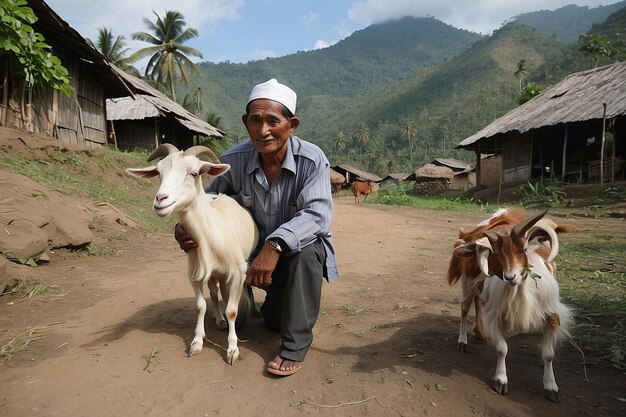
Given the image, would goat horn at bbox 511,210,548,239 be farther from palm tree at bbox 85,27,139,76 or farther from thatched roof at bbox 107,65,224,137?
palm tree at bbox 85,27,139,76

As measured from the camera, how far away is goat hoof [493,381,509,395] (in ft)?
7.77

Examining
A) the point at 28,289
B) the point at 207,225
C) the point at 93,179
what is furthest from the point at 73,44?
the point at 207,225

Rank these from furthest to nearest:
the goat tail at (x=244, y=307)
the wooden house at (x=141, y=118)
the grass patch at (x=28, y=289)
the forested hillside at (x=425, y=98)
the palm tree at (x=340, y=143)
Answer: the palm tree at (x=340, y=143), the forested hillside at (x=425, y=98), the wooden house at (x=141, y=118), the grass patch at (x=28, y=289), the goat tail at (x=244, y=307)

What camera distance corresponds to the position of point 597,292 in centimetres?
414

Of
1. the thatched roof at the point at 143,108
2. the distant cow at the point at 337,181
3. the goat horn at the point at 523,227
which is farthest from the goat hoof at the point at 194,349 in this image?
the distant cow at the point at 337,181

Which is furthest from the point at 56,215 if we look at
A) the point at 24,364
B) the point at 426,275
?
the point at 426,275

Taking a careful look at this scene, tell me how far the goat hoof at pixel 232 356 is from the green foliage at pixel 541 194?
13.9 meters

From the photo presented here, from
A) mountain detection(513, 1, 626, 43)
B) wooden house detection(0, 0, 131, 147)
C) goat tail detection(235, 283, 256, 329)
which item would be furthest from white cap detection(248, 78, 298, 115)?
mountain detection(513, 1, 626, 43)

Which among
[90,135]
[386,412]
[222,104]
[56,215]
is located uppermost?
[222,104]

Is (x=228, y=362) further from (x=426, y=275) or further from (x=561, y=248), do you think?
(x=561, y=248)

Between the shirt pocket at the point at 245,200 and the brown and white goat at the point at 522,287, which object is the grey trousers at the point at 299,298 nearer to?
the shirt pocket at the point at 245,200

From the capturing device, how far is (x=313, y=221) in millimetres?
2717

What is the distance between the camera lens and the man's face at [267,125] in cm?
277

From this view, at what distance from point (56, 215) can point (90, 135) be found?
1024cm
